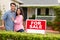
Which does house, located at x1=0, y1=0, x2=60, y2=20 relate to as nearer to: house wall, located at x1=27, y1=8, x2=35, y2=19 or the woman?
house wall, located at x1=27, y1=8, x2=35, y2=19

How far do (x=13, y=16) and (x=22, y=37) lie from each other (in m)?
1.57

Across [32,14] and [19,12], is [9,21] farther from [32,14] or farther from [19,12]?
[32,14]

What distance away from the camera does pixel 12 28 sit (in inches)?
309

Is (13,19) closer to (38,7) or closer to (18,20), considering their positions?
(18,20)

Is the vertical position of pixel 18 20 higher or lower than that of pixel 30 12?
higher

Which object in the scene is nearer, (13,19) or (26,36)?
(26,36)

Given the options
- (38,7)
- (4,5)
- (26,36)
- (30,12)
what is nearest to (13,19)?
(26,36)

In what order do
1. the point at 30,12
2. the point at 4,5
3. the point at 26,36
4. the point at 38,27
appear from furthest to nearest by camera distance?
the point at 30,12
the point at 4,5
the point at 38,27
the point at 26,36

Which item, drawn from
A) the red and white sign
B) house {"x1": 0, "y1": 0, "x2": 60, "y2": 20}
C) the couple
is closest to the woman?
the couple

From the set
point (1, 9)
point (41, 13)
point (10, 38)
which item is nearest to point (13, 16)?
point (10, 38)

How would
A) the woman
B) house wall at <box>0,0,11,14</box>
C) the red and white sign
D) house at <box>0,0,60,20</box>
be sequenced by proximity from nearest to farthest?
the red and white sign → the woman → house wall at <box>0,0,11,14</box> → house at <box>0,0,60,20</box>

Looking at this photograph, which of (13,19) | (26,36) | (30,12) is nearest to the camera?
(26,36)

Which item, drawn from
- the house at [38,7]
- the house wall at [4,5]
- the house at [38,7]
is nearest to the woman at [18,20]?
the house wall at [4,5]

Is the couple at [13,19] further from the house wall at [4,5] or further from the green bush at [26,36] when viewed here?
the house wall at [4,5]
